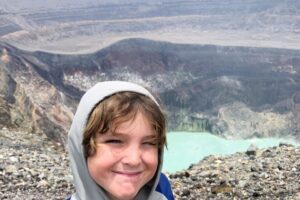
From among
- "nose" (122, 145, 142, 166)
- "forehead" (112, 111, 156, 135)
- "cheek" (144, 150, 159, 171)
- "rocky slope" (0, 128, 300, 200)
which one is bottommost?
"rocky slope" (0, 128, 300, 200)

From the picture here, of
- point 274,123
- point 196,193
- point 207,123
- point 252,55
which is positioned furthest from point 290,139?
point 196,193

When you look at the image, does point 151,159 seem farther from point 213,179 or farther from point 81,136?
point 213,179

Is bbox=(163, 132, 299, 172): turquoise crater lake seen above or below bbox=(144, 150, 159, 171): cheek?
below

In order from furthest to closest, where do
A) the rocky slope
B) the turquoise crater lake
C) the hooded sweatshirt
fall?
1. the turquoise crater lake
2. the rocky slope
3. the hooded sweatshirt

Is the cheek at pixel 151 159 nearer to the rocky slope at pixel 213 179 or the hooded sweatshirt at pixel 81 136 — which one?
the hooded sweatshirt at pixel 81 136

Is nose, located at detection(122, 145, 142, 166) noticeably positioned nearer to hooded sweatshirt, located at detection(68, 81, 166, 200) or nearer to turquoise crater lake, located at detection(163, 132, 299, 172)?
hooded sweatshirt, located at detection(68, 81, 166, 200)

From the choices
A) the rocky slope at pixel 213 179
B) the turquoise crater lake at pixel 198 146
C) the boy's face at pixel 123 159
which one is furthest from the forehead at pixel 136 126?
the turquoise crater lake at pixel 198 146

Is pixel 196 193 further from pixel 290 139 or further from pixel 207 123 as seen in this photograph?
pixel 207 123

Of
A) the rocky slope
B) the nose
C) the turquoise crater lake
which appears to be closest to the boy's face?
the nose
